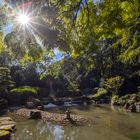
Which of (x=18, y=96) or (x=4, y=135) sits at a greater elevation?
(x=18, y=96)

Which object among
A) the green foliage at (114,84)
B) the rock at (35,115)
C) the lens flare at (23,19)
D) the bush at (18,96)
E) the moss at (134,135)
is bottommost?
the moss at (134,135)

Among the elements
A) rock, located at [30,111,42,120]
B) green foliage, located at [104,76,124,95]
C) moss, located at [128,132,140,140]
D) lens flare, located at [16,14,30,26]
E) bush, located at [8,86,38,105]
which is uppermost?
green foliage, located at [104,76,124,95]

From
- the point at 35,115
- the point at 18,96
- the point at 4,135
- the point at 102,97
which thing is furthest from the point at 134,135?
the point at 102,97

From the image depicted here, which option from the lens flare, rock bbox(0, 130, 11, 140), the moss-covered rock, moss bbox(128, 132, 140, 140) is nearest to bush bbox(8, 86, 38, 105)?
the moss-covered rock

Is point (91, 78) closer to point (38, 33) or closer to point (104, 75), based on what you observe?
point (104, 75)

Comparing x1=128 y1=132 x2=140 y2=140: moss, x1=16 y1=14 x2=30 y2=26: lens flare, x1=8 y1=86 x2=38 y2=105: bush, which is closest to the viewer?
x1=16 y1=14 x2=30 y2=26: lens flare

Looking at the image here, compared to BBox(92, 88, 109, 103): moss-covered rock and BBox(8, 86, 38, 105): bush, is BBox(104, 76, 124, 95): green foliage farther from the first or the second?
BBox(8, 86, 38, 105): bush

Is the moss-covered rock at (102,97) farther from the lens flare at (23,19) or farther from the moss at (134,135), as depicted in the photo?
the lens flare at (23,19)

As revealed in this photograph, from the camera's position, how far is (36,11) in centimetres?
771

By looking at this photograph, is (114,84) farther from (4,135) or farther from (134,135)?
(4,135)

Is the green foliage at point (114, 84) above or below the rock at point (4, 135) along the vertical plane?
above

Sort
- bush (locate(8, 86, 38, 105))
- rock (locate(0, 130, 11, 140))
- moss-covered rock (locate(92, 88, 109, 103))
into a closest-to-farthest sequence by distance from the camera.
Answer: rock (locate(0, 130, 11, 140)) < bush (locate(8, 86, 38, 105)) < moss-covered rock (locate(92, 88, 109, 103))

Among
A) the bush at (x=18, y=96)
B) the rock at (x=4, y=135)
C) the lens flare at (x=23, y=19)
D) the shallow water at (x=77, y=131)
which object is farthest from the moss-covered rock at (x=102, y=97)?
the lens flare at (x=23, y=19)

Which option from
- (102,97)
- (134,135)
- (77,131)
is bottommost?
(134,135)
